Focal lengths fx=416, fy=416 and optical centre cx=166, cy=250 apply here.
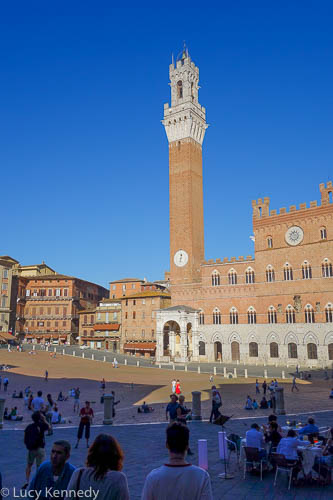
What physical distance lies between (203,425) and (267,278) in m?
36.7

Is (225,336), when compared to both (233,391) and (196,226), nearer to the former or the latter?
(196,226)

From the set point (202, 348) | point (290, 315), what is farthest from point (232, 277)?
point (202, 348)

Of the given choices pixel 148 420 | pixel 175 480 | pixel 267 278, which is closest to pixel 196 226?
pixel 267 278

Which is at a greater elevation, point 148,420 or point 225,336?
point 225,336

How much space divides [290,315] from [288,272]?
4.99 m

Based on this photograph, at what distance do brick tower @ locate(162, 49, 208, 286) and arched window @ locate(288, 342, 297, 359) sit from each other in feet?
49.8

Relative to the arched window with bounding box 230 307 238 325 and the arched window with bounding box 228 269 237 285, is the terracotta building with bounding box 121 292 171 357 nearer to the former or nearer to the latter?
the arched window with bounding box 228 269 237 285

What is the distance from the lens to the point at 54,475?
184 inches

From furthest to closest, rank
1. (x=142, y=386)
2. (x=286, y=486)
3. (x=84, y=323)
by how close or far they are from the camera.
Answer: (x=84, y=323)
(x=142, y=386)
(x=286, y=486)

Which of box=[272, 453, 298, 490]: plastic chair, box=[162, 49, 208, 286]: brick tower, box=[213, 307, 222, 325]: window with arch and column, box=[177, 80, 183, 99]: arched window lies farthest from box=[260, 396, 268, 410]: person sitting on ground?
box=[177, 80, 183, 99]: arched window

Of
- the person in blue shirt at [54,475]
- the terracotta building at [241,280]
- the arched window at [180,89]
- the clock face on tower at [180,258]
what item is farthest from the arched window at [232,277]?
the person in blue shirt at [54,475]

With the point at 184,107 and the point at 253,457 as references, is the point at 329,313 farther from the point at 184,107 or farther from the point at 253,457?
the point at 253,457

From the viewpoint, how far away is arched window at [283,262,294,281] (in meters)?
48.6

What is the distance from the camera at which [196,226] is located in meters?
58.7
